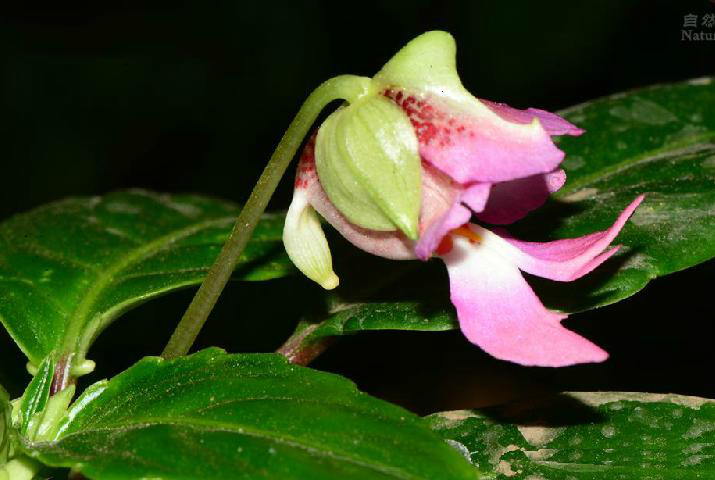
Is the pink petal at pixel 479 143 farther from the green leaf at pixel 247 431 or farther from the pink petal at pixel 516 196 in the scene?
the green leaf at pixel 247 431

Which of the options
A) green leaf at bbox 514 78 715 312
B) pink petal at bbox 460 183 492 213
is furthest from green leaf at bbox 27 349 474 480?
green leaf at bbox 514 78 715 312

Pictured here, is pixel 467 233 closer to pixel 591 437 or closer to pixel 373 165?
pixel 373 165

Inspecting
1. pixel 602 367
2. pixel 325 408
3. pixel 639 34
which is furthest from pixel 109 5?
pixel 325 408

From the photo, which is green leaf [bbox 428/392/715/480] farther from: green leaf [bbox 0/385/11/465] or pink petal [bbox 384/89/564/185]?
green leaf [bbox 0/385/11/465]

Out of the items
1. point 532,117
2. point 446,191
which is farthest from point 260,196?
point 532,117

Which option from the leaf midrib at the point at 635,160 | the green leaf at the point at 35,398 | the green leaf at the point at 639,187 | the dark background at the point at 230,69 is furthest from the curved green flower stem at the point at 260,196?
the dark background at the point at 230,69
